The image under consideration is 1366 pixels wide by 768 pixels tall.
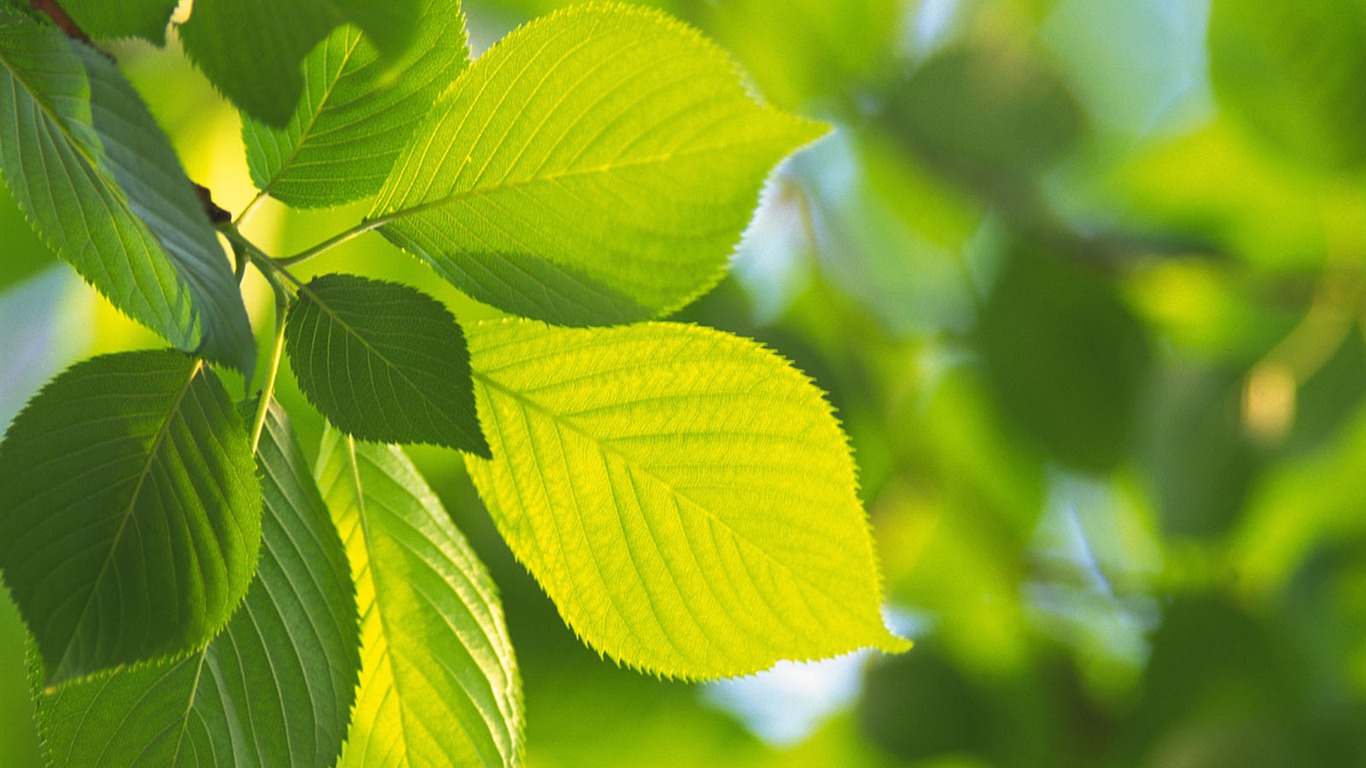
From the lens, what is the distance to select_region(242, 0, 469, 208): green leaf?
0.30 m

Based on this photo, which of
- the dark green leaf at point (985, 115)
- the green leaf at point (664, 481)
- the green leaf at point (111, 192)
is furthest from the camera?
the dark green leaf at point (985, 115)

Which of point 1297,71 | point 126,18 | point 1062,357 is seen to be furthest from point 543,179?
point 1062,357

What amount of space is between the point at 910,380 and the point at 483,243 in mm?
1133

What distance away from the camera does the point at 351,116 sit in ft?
1.02

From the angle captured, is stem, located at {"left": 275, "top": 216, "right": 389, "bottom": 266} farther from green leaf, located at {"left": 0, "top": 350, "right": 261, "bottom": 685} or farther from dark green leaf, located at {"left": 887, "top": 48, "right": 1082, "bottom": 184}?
dark green leaf, located at {"left": 887, "top": 48, "right": 1082, "bottom": 184}

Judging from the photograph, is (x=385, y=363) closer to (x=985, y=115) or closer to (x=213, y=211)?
(x=213, y=211)

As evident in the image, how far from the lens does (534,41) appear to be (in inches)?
12.9

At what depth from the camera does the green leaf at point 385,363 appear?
30cm

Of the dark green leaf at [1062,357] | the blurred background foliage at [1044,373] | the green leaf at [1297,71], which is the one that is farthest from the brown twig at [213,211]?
the dark green leaf at [1062,357]

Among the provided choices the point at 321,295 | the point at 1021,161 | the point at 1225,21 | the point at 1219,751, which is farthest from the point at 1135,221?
the point at 321,295

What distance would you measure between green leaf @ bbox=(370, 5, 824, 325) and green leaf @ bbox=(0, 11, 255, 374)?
91mm

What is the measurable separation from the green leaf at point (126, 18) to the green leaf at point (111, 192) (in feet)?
0.05

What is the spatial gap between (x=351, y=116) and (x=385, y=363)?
7cm

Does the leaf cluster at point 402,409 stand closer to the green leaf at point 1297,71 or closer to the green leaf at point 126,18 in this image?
the green leaf at point 126,18
